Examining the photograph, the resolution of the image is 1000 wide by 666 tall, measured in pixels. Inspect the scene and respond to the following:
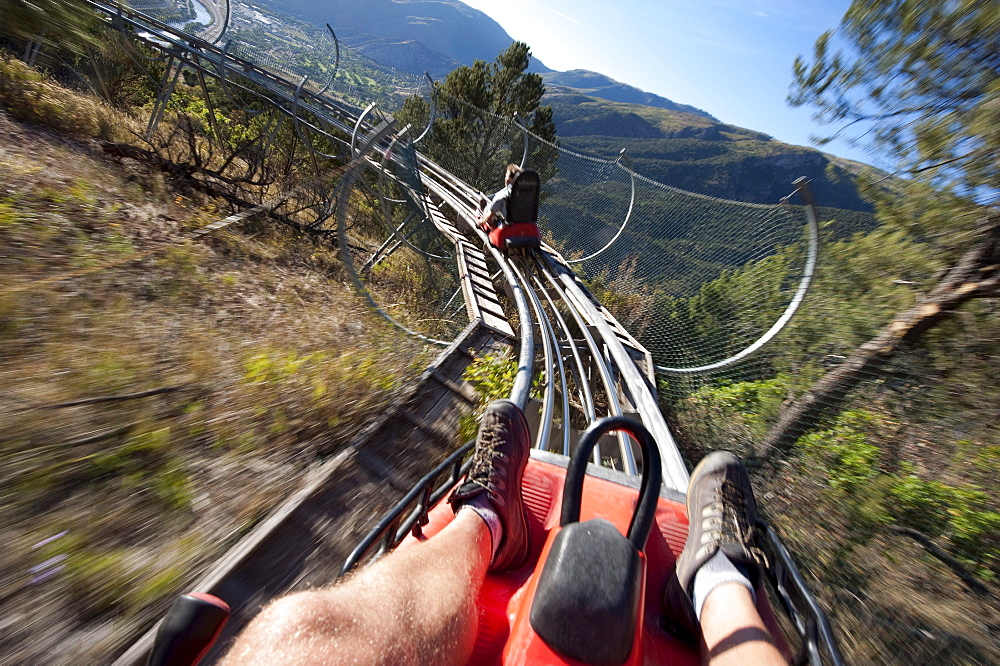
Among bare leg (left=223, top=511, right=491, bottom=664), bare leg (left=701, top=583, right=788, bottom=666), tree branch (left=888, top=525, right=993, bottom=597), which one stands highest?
tree branch (left=888, top=525, right=993, bottom=597)

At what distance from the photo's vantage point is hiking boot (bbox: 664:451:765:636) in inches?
52.3

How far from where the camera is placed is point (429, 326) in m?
4.42

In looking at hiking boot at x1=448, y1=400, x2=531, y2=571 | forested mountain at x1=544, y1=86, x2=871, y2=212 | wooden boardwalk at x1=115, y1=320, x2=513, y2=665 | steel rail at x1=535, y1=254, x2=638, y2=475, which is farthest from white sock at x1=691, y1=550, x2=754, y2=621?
forested mountain at x1=544, y1=86, x2=871, y2=212

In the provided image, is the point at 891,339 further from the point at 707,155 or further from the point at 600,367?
the point at 707,155

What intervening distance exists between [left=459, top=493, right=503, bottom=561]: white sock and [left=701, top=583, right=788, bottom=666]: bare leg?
0.67 metres

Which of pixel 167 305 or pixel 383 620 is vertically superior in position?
pixel 383 620

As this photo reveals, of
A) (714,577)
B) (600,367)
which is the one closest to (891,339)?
(600,367)

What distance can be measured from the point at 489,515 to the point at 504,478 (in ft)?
0.49

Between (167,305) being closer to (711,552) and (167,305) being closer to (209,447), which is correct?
(209,447)

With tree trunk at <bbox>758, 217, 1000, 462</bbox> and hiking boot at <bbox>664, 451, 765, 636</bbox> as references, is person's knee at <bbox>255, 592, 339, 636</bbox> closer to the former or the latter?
hiking boot at <bbox>664, 451, 765, 636</bbox>

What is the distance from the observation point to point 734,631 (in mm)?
1151

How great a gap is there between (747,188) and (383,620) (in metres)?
136

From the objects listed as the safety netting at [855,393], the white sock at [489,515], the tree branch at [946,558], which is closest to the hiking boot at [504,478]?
the white sock at [489,515]

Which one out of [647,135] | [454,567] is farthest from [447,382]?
[647,135]
